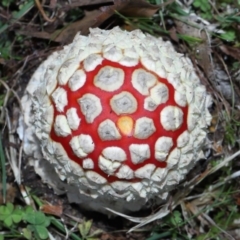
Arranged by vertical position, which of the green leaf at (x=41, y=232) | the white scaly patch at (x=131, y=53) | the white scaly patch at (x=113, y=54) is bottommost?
the green leaf at (x=41, y=232)

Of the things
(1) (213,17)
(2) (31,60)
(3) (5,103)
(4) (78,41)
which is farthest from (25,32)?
(1) (213,17)

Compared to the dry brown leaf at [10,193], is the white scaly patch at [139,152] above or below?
above

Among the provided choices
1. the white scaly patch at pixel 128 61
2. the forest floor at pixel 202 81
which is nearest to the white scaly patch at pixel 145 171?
the white scaly patch at pixel 128 61

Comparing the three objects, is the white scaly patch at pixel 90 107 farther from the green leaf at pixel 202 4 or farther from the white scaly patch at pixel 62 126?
the green leaf at pixel 202 4

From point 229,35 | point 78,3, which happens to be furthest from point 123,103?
point 229,35

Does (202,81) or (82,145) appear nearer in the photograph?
(82,145)

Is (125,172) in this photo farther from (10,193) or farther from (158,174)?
(10,193)

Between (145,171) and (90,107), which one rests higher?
(90,107)
